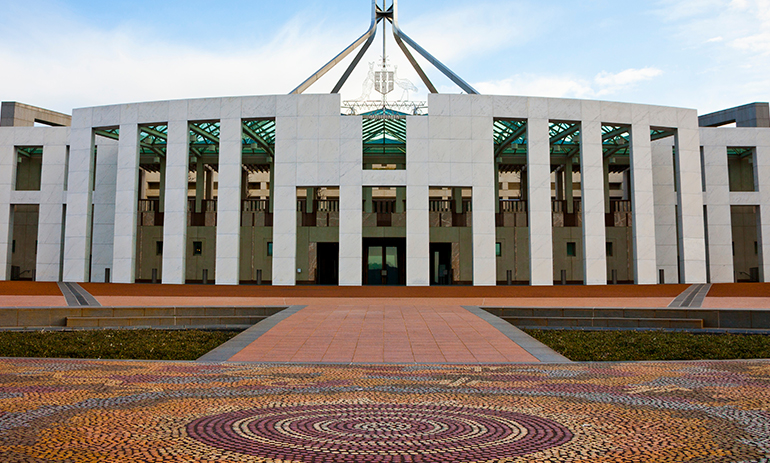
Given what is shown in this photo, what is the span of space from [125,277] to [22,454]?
3041 centimetres

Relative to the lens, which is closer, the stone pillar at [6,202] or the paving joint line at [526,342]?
the paving joint line at [526,342]

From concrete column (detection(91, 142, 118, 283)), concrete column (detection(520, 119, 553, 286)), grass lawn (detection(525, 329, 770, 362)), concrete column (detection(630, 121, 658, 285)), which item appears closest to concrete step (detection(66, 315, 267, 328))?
grass lawn (detection(525, 329, 770, 362))

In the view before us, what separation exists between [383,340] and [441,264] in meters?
29.5

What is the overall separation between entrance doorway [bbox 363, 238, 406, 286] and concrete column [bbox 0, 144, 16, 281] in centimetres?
2358

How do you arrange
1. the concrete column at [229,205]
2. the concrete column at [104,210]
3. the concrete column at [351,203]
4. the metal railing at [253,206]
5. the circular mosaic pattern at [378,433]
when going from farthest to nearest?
the metal railing at [253,206] < the concrete column at [104,210] < the concrete column at [229,205] < the concrete column at [351,203] < the circular mosaic pattern at [378,433]

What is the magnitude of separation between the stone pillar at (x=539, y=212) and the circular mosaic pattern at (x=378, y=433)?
2614cm

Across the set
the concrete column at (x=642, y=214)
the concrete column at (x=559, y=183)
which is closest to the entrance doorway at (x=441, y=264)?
the concrete column at (x=559, y=183)

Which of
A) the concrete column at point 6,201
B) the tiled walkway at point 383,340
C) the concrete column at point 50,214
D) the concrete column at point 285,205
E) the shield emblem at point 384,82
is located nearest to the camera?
the tiled walkway at point 383,340

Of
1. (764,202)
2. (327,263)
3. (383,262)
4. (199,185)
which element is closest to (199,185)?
(199,185)

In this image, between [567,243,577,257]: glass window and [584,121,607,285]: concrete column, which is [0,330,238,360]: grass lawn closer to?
[584,121,607,285]: concrete column

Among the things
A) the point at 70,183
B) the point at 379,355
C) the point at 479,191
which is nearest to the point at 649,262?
the point at 479,191

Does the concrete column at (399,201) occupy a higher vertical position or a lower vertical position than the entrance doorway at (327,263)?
higher

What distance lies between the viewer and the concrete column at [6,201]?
3531 centimetres

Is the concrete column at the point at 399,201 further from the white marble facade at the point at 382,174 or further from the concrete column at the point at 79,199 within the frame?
the concrete column at the point at 79,199
